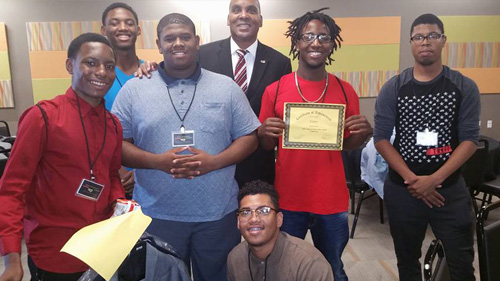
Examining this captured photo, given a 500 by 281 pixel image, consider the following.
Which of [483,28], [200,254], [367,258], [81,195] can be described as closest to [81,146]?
[81,195]

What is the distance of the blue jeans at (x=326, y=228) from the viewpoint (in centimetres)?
204

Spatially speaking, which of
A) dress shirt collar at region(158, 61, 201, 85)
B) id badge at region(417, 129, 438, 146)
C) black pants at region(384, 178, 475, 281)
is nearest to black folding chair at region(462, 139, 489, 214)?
black pants at region(384, 178, 475, 281)

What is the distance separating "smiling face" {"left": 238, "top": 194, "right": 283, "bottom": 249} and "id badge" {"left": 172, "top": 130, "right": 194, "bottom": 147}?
375 mm

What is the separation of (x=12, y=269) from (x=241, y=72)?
1533mm

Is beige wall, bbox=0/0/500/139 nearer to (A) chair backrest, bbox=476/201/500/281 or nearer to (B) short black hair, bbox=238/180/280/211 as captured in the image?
(B) short black hair, bbox=238/180/280/211

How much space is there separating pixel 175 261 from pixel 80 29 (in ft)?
20.0

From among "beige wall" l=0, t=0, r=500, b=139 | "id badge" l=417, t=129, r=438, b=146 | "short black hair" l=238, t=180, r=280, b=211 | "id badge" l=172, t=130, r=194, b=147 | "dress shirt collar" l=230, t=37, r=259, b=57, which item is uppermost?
"beige wall" l=0, t=0, r=500, b=139

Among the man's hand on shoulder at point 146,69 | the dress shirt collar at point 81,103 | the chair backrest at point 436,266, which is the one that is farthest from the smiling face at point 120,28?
the chair backrest at point 436,266

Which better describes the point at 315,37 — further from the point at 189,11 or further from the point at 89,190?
the point at 189,11

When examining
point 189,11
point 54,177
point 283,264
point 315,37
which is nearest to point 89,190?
point 54,177

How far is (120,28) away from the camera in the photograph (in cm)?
231

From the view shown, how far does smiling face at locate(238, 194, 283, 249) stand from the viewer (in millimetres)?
1663

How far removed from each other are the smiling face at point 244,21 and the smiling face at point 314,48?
0.42 meters

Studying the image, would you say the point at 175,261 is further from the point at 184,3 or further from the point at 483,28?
the point at 483,28
